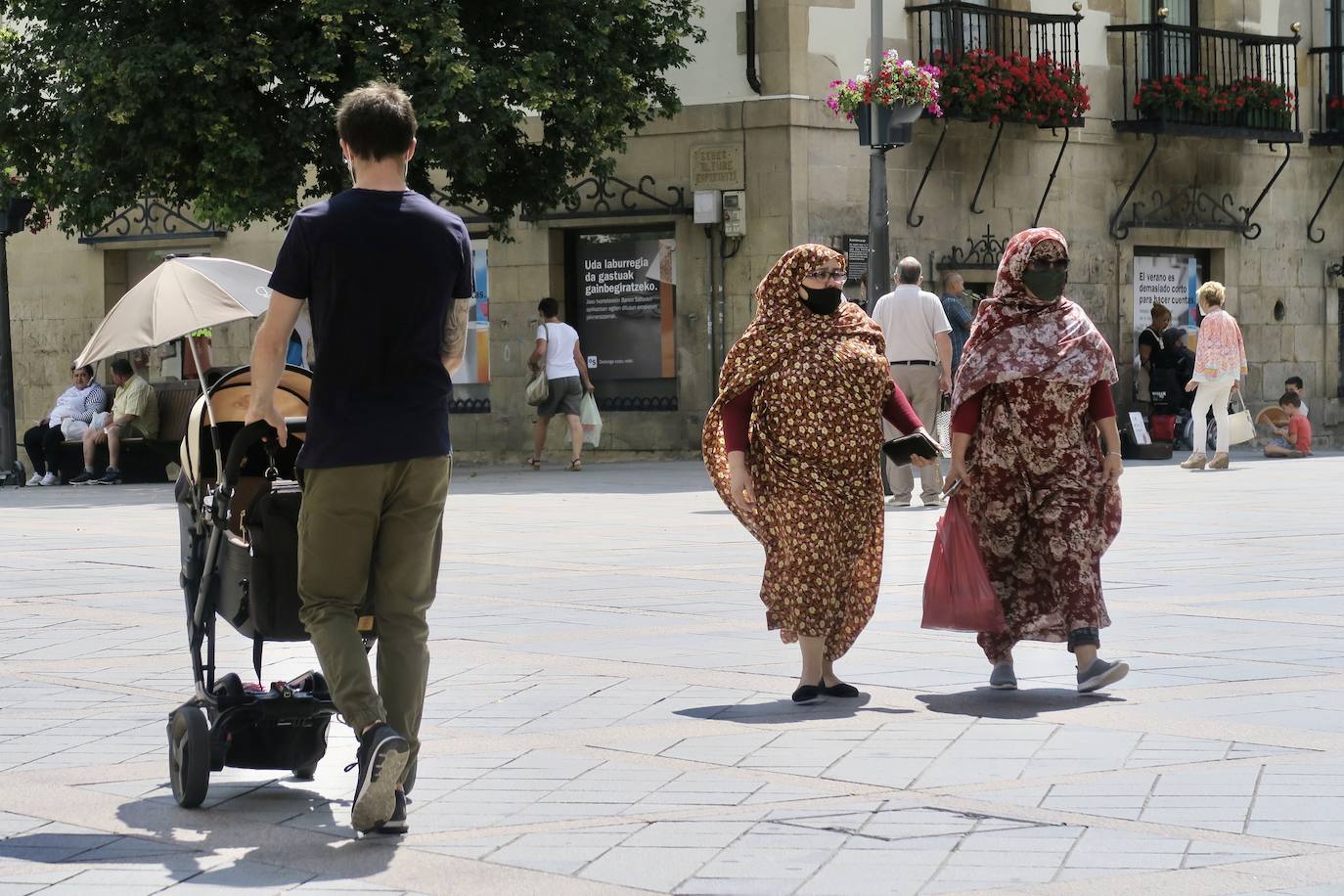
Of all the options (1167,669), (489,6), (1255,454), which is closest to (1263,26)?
(1255,454)

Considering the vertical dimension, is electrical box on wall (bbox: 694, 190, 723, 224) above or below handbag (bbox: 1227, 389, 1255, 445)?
above

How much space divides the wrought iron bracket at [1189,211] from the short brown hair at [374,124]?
22.7 meters

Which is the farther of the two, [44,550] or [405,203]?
[44,550]

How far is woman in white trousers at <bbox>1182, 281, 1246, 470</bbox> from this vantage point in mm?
20938

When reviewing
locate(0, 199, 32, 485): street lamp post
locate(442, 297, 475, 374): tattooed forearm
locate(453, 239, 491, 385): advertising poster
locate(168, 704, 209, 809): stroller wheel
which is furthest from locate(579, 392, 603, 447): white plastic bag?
locate(442, 297, 475, 374): tattooed forearm

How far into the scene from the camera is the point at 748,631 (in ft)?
29.7

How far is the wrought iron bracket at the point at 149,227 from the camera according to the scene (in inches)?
1112

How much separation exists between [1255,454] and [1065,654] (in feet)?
59.7

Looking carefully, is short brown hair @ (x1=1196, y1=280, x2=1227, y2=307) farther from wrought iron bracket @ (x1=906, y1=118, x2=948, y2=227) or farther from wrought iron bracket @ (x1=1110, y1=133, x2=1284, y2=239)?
wrought iron bracket @ (x1=1110, y1=133, x2=1284, y2=239)

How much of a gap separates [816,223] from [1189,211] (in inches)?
249

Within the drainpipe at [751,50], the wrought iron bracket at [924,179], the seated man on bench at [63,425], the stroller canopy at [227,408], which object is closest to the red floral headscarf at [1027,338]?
the stroller canopy at [227,408]

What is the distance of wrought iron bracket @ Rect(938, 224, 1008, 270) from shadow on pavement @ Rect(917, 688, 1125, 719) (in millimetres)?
18231

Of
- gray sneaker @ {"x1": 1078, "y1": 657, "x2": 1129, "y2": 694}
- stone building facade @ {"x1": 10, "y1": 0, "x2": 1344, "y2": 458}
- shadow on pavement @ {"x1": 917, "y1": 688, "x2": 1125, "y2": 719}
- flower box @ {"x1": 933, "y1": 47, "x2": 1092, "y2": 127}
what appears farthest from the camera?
→ flower box @ {"x1": 933, "y1": 47, "x2": 1092, "y2": 127}

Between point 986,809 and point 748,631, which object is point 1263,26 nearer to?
point 748,631
